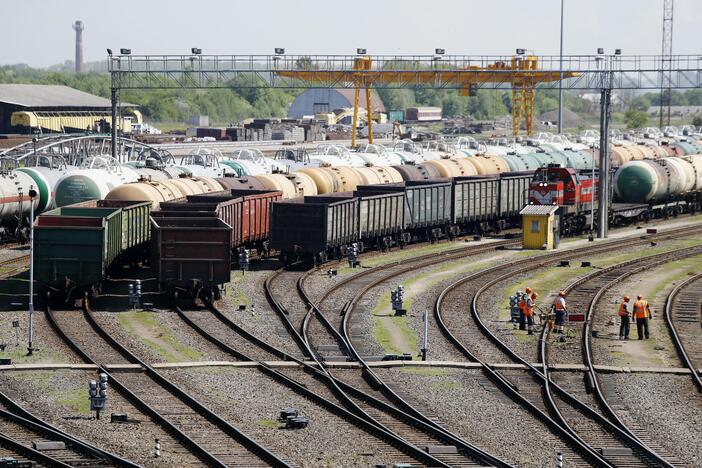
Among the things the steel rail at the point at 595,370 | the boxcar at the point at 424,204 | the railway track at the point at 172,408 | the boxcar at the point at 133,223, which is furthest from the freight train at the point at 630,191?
the railway track at the point at 172,408

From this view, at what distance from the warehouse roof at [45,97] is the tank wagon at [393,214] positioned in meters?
91.2

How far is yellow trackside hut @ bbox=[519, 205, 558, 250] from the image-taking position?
56.3 metres

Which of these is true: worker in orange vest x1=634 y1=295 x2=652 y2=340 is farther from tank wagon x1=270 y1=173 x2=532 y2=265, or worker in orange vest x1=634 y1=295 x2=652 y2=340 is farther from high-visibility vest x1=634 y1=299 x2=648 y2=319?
tank wagon x1=270 y1=173 x2=532 y2=265

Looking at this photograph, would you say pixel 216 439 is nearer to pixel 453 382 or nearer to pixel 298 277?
pixel 453 382

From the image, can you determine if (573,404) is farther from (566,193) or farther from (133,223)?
(566,193)

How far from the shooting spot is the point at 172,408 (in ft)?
83.4

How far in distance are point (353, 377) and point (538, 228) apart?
28.8 metres

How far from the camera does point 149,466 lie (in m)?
21.2

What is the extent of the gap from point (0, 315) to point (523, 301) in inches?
554

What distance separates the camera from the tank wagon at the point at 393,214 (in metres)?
47.3

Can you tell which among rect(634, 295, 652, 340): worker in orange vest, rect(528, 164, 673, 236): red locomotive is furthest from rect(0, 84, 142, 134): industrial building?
rect(634, 295, 652, 340): worker in orange vest

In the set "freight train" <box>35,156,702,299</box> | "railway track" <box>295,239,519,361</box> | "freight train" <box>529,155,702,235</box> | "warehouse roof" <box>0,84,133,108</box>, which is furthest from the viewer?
"warehouse roof" <box>0,84,133,108</box>

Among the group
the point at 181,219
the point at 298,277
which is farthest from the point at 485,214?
the point at 181,219

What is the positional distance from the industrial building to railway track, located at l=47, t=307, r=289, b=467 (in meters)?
104
